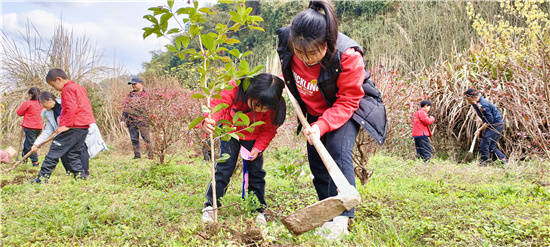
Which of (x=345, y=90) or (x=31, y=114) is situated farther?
(x=31, y=114)

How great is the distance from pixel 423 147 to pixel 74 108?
6.04 metres

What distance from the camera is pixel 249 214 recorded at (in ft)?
8.31

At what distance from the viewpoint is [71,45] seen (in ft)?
31.2

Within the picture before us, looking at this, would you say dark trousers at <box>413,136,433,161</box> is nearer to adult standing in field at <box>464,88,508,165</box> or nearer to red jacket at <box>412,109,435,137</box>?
red jacket at <box>412,109,435,137</box>

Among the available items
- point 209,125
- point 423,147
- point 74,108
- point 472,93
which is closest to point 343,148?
point 209,125

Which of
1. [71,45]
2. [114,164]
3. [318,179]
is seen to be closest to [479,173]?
[318,179]

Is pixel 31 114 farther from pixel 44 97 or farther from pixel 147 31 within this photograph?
pixel 147 31

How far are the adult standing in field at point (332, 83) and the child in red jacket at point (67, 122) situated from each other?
3354 mm

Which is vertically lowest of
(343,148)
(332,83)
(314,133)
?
(343,148)

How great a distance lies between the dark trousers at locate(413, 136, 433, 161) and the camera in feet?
22.1

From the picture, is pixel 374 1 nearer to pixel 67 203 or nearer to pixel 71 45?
pixel 71 45

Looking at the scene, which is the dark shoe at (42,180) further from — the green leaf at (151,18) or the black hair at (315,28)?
the black hair at (315,28)

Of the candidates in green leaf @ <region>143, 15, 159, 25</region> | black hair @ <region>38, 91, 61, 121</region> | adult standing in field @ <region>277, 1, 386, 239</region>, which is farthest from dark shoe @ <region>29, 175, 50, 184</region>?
adult standing in field @ <region>277, 1, 386, 239</region>

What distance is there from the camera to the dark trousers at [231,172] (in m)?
2.64
